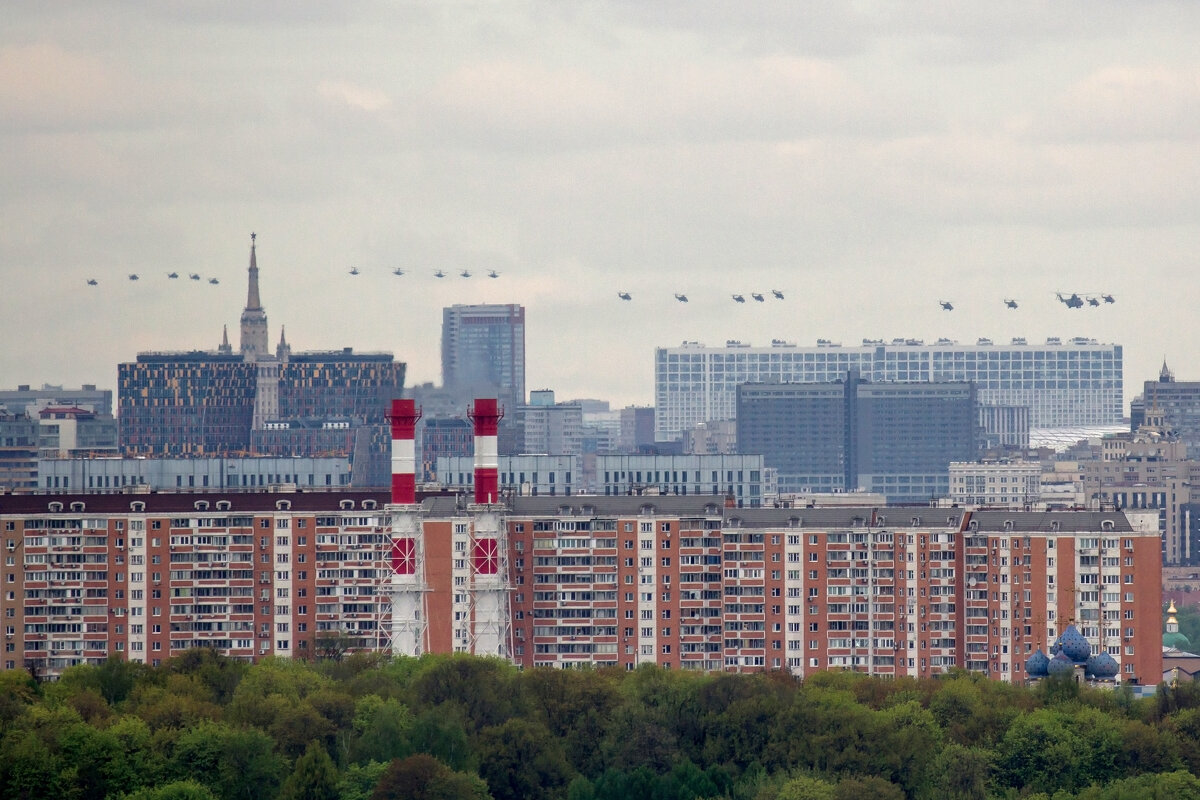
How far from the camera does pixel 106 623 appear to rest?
144 meters

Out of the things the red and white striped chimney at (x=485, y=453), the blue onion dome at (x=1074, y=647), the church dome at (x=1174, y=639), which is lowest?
the church dome at (x=1174, y=639)

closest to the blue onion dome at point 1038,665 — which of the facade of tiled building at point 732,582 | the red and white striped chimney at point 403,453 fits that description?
the facade of tiled building at point 732,582

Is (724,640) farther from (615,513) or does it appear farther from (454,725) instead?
(454,725)

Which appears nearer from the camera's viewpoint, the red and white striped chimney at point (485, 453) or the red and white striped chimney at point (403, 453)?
the red and white striped chimney at point (403, 453)

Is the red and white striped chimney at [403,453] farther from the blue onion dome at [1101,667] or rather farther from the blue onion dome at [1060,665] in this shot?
the blue onion dome at [1101,667]

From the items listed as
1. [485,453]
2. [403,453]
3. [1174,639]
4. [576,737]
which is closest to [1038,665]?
[576,737]

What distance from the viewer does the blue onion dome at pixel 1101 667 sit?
399 ft

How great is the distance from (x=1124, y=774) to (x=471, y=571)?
37450 mm

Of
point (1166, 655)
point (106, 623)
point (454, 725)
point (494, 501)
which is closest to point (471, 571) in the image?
point (494, 501)

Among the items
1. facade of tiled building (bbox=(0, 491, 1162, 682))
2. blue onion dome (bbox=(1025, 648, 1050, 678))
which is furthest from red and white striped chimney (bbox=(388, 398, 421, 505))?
blue onion dome (bbox=(1025, 648, 1050, 678))

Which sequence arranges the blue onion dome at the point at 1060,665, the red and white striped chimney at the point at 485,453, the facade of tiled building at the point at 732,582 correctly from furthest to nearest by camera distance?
the red and white striped chimney at the point at 485,453 → the facade of tiled building at the point at 732,582 → the blue onion dome at the point at 1060,665

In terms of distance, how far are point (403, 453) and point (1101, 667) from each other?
109 feet

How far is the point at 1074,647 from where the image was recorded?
121250mm

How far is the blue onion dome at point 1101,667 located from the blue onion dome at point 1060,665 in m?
0.80
